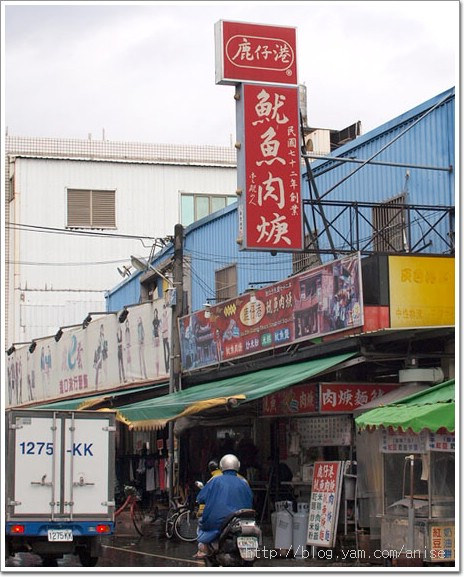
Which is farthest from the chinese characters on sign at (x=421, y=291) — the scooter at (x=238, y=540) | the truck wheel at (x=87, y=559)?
the truck wheel at (x=87, y=559)

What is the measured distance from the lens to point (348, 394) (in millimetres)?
18578

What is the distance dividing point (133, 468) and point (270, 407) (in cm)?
1168

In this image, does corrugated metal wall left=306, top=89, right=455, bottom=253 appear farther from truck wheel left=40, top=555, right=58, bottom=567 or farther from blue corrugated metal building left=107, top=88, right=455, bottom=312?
truck wheel left=40, top=555, right=58, bottom=567

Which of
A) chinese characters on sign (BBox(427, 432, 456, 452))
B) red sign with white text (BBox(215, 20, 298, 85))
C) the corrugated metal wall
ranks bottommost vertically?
chinese characters on sign (BBox(427, 432, 456, 452))

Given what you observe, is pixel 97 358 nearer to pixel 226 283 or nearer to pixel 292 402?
pixel 226 283

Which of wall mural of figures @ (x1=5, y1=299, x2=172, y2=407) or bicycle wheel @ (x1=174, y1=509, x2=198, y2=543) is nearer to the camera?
bicycle wheel @ (x1=174, y1=509, x2=198, y2=543)

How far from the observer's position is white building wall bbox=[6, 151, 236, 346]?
140 feet

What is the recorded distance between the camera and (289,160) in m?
19.1

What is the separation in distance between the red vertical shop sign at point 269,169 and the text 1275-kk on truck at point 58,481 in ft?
14.8

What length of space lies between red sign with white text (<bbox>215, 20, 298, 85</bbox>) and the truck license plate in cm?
827

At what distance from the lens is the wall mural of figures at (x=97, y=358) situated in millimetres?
27984

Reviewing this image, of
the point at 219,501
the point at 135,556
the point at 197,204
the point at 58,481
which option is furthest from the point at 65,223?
the point at 219,501

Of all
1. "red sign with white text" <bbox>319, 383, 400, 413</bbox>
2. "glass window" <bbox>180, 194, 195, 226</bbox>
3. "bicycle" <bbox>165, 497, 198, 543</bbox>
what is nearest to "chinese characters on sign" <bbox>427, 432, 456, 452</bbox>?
"red sign with white text" <bbox>319, 383, 400, 413</bbox>

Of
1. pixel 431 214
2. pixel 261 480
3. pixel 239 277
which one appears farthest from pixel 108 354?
pixel 431 214
